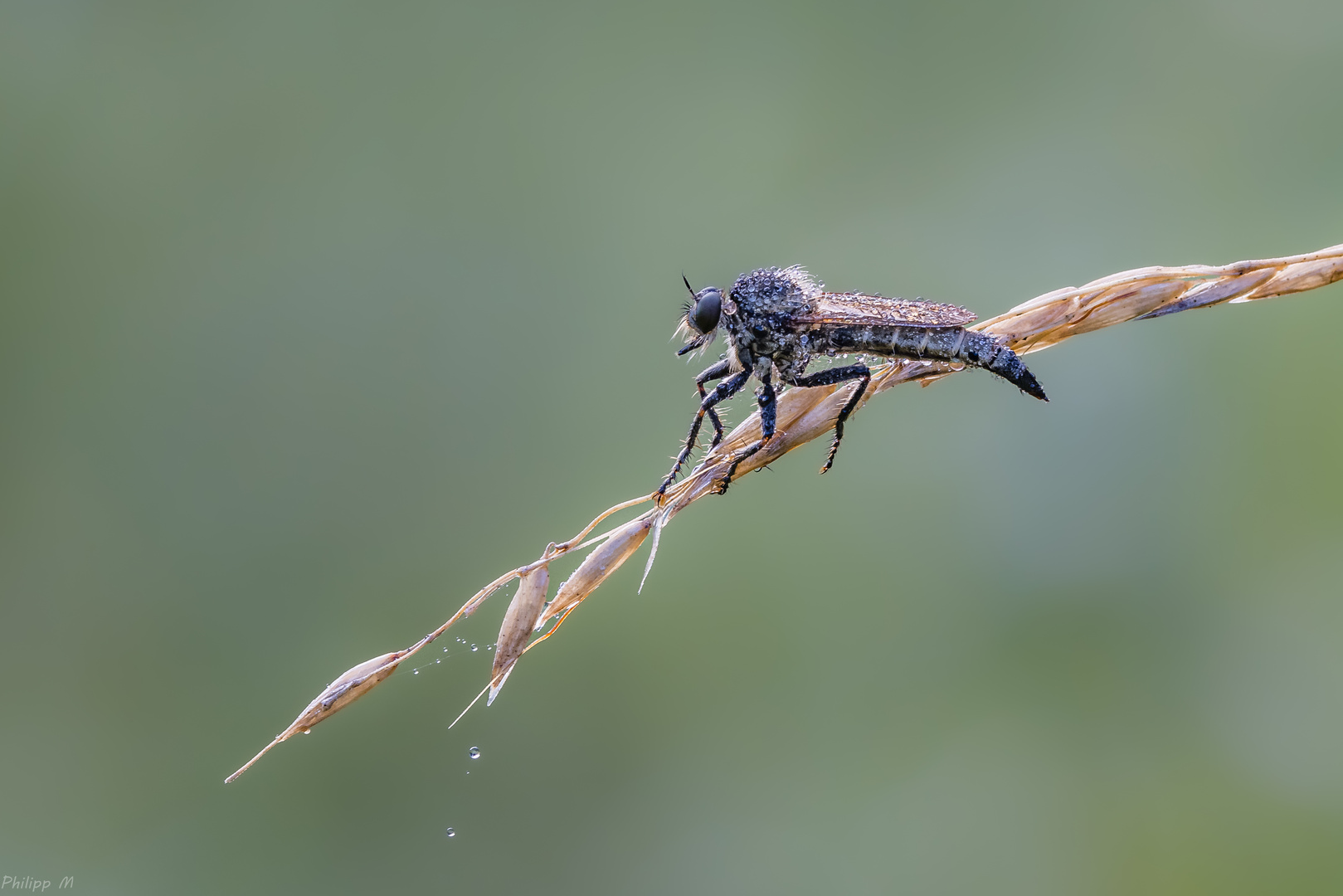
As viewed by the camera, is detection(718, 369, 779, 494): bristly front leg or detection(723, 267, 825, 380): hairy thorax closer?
detection(718, 369, 779, 494): bristly front leg

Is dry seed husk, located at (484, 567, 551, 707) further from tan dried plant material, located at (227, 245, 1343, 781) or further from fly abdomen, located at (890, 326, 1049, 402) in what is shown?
fly abdomen, located at (890, 326, 1049, 402)

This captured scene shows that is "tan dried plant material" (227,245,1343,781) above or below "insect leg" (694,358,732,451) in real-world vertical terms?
below

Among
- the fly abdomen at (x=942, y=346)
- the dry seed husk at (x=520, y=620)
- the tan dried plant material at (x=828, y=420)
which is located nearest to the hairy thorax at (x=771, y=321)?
the fly abdomen at (x=942, y=346)

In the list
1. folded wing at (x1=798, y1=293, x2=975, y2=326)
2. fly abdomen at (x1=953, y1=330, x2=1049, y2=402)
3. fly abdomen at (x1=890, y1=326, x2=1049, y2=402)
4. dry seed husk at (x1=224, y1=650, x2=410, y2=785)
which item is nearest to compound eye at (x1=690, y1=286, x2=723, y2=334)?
folded wing at (x1=798, y1=293, x2=975, y2=326)

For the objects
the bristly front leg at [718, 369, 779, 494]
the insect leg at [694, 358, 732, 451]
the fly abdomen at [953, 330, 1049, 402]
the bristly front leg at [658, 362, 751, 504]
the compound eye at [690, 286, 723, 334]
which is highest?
the compound eye at [690, 286, 723, 334]

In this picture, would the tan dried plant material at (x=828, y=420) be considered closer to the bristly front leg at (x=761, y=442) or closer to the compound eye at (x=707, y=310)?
the bristly front leg at (x=761, y=442)

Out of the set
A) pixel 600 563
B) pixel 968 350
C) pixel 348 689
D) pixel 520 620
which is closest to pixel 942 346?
pixel 968 350

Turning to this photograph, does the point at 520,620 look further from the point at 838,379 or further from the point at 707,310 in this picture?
the point at 707,310

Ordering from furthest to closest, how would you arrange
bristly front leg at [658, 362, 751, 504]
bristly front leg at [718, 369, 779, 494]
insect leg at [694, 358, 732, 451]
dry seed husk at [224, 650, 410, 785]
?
insect leg at [694, 358, 732, 451] → bristly front leg at [658, 362, 751, 504] → bristly front leg at [718, 369, 779, 494] → dry seed husk at [224, 650, 410, 785]
